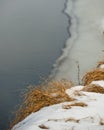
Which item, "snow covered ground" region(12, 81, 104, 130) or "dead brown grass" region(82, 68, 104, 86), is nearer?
"snow covered ground" region(12, 81, 104, 130)

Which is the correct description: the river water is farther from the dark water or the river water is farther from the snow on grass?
the snow on grass

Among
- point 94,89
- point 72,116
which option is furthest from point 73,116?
point 94,89

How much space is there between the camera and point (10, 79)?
Answer: 32.6 ft

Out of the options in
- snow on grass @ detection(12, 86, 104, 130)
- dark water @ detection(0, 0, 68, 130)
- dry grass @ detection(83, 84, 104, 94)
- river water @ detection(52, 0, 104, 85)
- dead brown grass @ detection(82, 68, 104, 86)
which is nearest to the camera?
snow on grass @ detection(12, 86, 104, 130)

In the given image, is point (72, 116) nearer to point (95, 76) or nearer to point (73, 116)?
point (73, 116)

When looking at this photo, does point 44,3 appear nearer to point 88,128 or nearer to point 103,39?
point 103,39

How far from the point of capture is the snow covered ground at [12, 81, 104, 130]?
424 cm

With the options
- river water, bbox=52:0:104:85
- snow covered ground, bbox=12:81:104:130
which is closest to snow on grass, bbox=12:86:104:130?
snow covered ground, bbox=12:81:104:130

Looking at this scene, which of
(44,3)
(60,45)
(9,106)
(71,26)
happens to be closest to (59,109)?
(9,106)

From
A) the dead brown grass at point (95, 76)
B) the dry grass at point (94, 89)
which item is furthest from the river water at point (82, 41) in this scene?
the dry grass at point (94, 89)

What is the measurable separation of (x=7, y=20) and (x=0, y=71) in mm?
4577

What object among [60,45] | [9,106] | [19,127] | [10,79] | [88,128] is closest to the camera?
[88,128]

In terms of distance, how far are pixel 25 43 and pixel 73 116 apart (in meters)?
8.03

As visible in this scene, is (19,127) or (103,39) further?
(103,39)
